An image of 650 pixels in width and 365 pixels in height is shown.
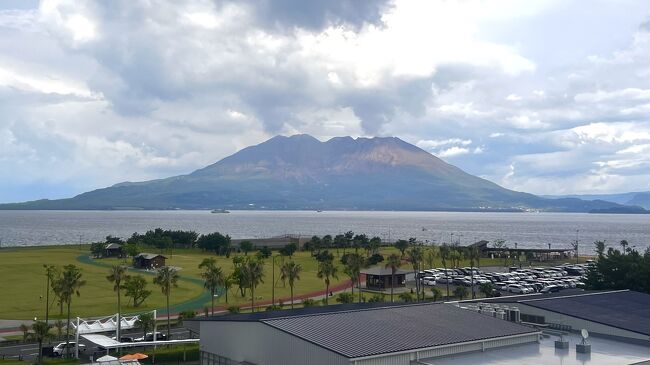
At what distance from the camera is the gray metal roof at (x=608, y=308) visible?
41.1 meters

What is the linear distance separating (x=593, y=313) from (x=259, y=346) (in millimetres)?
25145

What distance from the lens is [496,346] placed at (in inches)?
1398

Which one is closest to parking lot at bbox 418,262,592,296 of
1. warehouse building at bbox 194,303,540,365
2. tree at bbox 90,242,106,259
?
warehouse building at bbox 194,303,540,365

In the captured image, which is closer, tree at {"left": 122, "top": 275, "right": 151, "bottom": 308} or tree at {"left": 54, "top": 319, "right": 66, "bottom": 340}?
tree at {"left": 54, "top": 319, "right": 66, "bottom": 340}

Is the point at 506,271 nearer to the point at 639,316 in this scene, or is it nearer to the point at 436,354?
the point at 639,316

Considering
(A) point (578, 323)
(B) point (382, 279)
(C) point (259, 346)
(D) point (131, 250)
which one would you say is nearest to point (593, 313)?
(A) point (578, 323)

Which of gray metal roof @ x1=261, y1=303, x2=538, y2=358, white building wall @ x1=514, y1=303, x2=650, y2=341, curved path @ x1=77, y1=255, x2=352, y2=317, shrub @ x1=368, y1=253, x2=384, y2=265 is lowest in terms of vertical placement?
curved path @ x1=77, y1=255, x2=352, y2=317

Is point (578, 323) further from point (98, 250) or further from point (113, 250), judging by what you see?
point (98, 250)

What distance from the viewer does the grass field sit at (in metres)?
71.1

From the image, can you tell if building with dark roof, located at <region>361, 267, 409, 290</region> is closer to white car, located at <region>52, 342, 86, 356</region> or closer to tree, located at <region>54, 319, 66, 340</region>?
tree, located at <region>54, 319, 66, 340</region>

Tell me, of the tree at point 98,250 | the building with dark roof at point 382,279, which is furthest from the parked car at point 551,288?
the tree at point 98,250

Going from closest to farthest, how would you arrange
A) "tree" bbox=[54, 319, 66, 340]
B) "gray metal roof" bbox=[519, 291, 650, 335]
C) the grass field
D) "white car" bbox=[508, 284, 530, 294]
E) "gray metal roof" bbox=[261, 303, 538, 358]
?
"gray metal roof" bbox=[261, 303, 538, 358]
"gray metal roof" bbox=[519, 291, 650, 335]
"tree" bbox=[54, 319, 66, 340]
the grass field
"white car" bbox=[508, 284, 530, 294]

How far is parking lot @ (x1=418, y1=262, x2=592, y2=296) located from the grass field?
15704mm

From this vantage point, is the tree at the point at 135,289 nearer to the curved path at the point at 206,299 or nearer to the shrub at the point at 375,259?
the curved path at the point at 206,299
